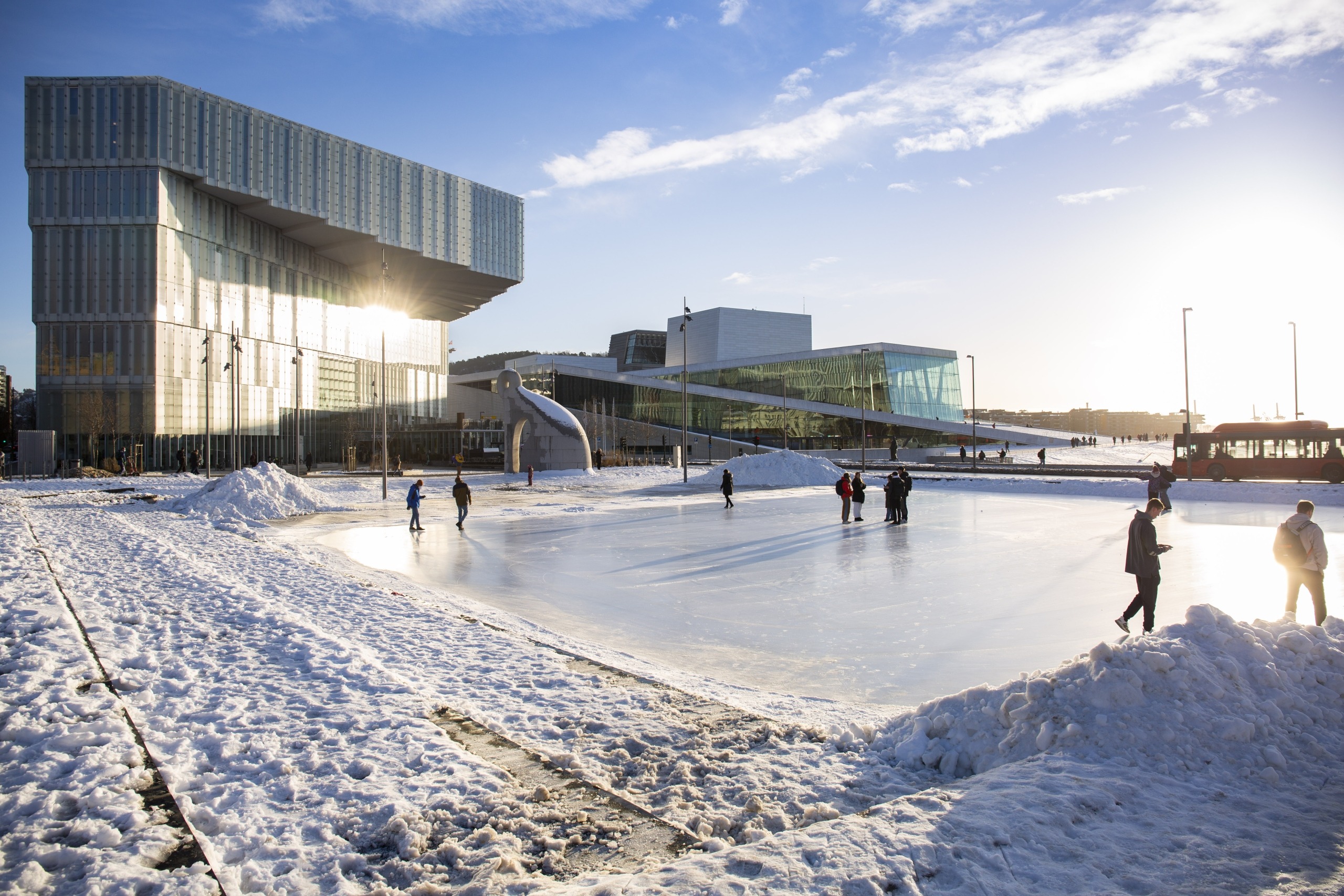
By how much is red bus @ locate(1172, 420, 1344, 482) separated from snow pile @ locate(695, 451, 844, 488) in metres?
15.1

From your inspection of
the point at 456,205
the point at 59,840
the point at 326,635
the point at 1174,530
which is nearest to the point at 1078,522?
→ the point at 1174,530

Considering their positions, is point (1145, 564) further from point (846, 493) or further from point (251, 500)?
point (251, 500)

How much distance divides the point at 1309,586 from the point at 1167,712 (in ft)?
17.0

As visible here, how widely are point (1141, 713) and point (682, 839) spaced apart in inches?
117

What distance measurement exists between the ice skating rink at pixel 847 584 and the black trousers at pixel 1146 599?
338mm

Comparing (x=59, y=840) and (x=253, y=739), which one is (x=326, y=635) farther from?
(x=59, y=840)

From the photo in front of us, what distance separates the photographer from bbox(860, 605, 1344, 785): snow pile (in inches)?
185

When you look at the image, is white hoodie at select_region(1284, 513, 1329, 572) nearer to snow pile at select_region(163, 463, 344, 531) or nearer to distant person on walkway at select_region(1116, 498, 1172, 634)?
distant person on walkway at select_region(1116, 498, 1172, 634)

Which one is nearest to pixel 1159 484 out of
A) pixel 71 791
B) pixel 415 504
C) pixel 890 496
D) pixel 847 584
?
pixel 890 496

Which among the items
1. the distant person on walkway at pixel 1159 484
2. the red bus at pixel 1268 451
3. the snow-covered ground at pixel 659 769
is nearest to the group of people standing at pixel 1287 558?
the snow-covered ground at pixel 659 769

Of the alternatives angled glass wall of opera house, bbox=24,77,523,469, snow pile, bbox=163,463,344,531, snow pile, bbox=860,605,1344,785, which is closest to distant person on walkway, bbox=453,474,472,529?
snow pile, bbox=163,463,344,531

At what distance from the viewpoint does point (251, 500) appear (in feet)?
74.6

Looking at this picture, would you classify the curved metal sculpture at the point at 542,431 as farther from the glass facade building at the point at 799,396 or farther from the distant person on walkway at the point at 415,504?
the glass facade building at the point at 799,396

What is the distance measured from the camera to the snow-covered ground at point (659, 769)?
3.77 meters
